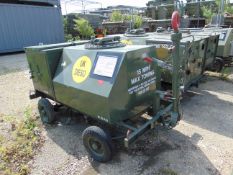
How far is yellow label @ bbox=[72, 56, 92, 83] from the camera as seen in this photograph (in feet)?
10.5

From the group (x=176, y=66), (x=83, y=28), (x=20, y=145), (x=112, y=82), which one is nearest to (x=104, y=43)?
(x=112, y=82)

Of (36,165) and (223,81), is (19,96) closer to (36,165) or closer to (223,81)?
(36,165)

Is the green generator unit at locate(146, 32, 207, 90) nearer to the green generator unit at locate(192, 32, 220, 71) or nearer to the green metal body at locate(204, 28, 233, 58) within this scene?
the green generator unit at locate(192, 32, 220, 71)

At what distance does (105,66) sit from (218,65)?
5496mm

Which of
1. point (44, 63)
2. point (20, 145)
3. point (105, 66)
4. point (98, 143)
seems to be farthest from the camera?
point (44, 63)

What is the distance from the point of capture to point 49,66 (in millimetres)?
3727

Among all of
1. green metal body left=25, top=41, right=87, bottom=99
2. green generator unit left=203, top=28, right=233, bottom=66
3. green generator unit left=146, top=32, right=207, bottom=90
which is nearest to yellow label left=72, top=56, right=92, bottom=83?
green metal body left=25, top=41, right=87, bottom=99

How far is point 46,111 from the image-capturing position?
13.6 ft

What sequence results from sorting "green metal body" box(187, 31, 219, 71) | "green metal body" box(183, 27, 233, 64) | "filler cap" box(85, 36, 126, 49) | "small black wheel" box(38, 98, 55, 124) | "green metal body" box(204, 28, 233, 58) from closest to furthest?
"filler cap" box(85, 36, 126, 49), "small black wheel" box(38, 98, 55, 124), "green metal body" box(187, 31, 219, 71), "green metal body" box(183, 27, 233, 64), "green metal body" box(204, 28, 233, 58)

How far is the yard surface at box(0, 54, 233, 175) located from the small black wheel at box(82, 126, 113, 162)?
0.12m

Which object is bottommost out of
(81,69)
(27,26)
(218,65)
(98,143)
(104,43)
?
(98,143)

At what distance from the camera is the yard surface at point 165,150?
3.01m

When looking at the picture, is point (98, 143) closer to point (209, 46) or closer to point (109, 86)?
point (109, 86)

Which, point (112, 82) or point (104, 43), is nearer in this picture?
point (112, 82)
